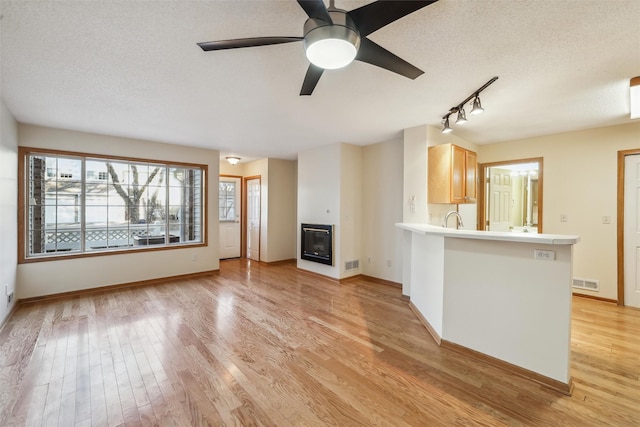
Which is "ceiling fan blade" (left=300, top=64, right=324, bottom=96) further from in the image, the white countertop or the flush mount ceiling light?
the flush mount ceiling light

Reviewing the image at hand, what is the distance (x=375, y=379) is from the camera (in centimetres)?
214

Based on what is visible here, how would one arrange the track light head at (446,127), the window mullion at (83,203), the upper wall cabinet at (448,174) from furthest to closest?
the window mullion at (83,203), the upper wall cabinet at (448,174), the track light head at (446,127)

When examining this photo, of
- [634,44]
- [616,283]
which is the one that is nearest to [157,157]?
[634,44]

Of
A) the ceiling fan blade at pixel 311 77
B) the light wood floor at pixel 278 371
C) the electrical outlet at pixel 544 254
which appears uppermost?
the ceiling fan blade at pixel 311 77

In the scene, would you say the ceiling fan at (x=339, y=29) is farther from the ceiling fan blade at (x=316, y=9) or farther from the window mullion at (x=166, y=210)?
the window mullion at (x=166, y=210)

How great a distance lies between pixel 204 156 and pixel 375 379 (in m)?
4.92

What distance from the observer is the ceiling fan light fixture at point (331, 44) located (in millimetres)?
1369

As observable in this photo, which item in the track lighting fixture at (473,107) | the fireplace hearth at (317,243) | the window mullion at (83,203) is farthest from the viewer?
the fireplace hearth at (317,243)

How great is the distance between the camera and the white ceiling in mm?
1616

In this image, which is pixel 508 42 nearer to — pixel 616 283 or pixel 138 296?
pixel 616 283

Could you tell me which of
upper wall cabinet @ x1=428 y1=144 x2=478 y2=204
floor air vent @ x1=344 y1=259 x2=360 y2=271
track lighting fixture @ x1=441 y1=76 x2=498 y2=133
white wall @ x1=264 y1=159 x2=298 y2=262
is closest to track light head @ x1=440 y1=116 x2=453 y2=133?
track lighting fixture @ x1=441 y1=76 x2=498 y2=133

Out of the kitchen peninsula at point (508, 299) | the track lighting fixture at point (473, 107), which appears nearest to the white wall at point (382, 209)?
the track lighting fixture at point (473, 107)

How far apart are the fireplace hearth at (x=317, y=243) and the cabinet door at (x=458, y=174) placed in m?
2.16

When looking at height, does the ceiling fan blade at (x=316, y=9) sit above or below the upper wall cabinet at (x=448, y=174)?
above
